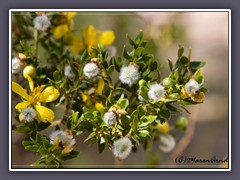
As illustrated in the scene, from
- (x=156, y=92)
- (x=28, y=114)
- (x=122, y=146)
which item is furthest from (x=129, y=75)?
(x=28, y=114)

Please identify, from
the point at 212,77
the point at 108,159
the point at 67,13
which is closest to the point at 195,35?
the point at 212,77

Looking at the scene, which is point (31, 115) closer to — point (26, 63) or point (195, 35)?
point (26, 63)

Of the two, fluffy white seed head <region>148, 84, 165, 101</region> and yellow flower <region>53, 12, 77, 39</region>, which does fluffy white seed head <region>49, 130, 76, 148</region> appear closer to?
fluffy white seed head <region>148, 84, 165, 101</region>

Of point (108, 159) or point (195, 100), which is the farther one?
point (108, 159)

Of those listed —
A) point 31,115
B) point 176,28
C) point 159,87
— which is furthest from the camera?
→ point 176,28

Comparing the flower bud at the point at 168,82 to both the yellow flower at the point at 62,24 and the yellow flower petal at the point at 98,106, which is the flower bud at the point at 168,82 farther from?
the yellow flower at the point at 62,24

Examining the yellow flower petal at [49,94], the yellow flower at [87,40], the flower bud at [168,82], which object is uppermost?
the yellow flower at [87,40]

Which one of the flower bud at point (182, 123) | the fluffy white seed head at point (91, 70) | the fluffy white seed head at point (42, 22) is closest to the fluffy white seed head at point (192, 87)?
the fluffy white seed head at point (91, 70)
